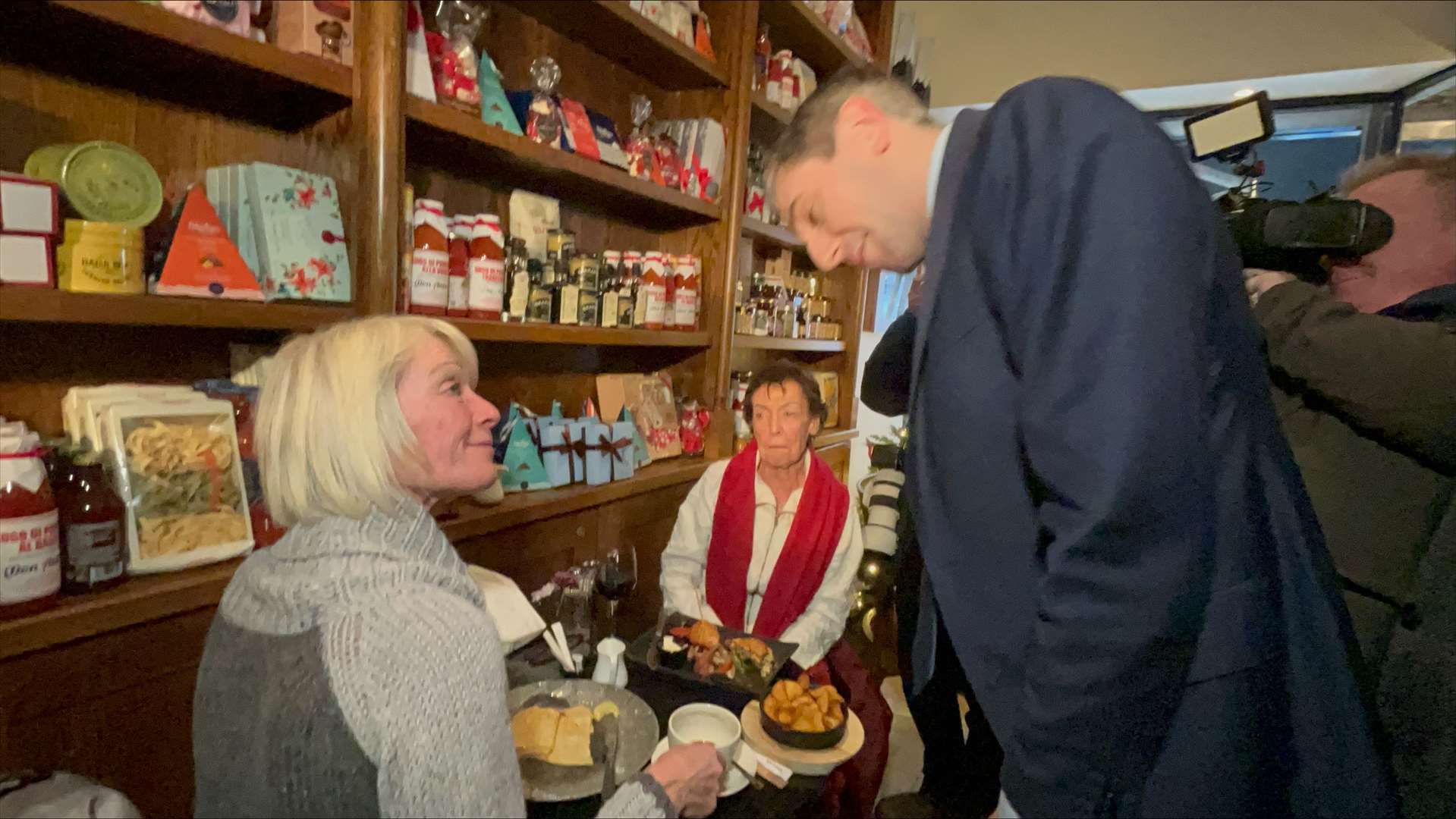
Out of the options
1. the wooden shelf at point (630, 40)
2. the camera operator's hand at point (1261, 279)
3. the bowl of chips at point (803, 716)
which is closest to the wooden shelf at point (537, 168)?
the wooden shelf at point (630, 40)

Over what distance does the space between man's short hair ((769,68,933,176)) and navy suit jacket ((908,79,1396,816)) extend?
139mm

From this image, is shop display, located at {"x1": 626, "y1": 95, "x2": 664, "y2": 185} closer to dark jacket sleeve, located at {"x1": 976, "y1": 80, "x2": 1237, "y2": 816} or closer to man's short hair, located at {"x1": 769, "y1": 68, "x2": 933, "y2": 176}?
man's short hair, located at {"x1": 769, "y1": 68, "x2": 933, "y2": 176}

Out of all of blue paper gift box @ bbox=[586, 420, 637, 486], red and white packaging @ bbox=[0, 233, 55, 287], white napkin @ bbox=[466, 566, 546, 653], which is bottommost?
white napkin @ bbox=[466, 566, 546, 653]

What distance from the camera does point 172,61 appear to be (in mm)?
1049

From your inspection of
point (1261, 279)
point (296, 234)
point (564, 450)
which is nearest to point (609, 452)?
point (564, 450)

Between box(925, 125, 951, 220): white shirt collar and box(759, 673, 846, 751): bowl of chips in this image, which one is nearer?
box(925, 125, 951, 220): white shirt collar

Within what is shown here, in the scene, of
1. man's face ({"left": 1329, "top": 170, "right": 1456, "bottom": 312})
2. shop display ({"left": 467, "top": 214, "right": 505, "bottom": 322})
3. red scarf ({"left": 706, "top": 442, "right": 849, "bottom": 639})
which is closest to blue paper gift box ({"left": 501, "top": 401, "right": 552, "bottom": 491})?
shop display ({"left": 467, "top": 214, "right": 505, "bottom": 322})

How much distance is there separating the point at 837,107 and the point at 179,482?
3.33 ft

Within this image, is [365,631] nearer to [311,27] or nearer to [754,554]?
[311,27]

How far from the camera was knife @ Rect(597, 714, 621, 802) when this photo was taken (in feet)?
3.25

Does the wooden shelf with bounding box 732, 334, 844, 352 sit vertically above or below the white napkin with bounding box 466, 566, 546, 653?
above

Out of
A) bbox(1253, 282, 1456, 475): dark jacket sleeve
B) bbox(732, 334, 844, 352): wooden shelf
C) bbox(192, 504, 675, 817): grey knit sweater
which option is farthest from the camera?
bbox(732, 334, 844, 352): wooden shelf

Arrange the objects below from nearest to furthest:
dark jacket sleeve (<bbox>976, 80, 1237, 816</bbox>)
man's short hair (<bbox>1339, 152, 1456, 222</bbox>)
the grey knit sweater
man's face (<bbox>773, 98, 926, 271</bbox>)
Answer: dark jacket sleeve (<bbox>976, 80, 1237, 816</bbox>) → the grey knit sweater → man's face (<bbox>773, 98, 926, 271</bbox>) → man's short hair (<bbox>1339, 152, 1456, 222</bbox>)

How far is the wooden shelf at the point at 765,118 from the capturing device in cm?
215
